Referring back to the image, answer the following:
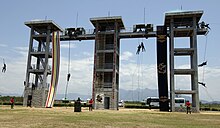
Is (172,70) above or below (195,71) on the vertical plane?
above

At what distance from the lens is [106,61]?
55969 mm

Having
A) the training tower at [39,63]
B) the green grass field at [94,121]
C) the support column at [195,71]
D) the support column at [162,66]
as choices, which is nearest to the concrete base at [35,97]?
the training tower at [39,63]

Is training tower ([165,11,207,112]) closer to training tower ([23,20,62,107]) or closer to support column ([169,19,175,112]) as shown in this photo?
support column ([169,19,175,112])

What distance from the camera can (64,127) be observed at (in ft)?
50.3

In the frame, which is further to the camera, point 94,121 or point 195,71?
point 195,71

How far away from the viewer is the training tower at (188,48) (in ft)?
157

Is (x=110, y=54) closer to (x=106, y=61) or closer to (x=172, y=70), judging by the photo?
(x=106, y=61)

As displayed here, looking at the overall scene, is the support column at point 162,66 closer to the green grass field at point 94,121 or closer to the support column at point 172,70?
the support column at point 172,70

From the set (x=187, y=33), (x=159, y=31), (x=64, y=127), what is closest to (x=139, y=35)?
(x=159, y=31)

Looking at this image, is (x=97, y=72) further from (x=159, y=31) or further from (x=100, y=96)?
(x=159, y=31)

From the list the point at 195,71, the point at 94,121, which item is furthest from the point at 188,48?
the point at 94,121

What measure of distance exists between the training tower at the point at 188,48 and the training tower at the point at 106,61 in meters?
11.6

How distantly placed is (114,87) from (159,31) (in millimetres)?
15233

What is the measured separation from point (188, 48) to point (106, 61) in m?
18.4
